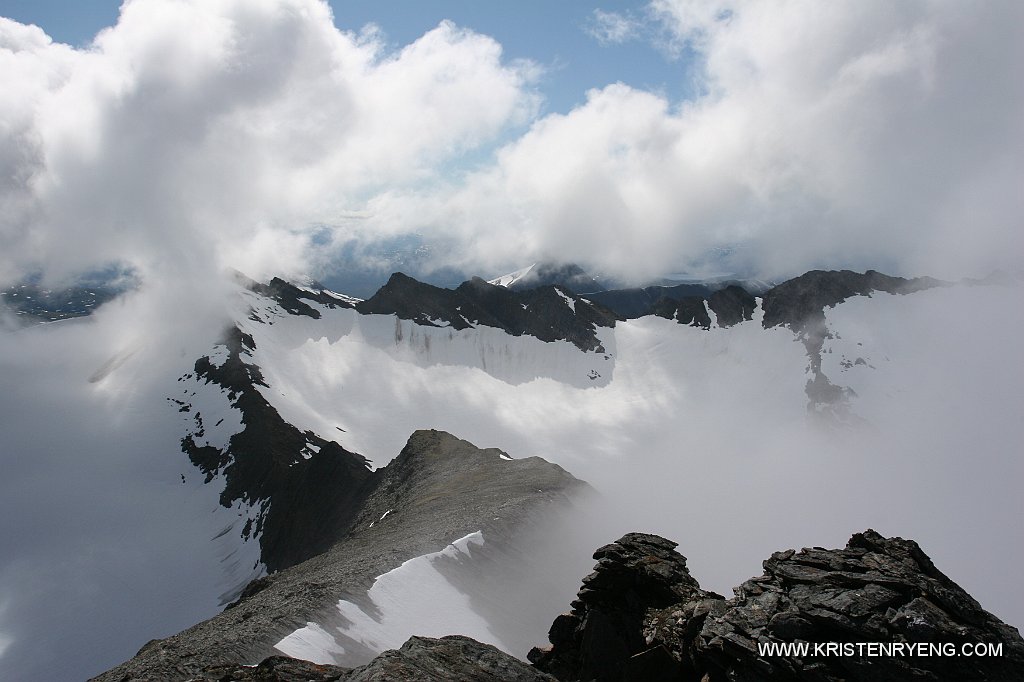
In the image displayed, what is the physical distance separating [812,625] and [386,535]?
43.6 m

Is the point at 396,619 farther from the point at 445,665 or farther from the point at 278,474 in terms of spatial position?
the point at 278,474

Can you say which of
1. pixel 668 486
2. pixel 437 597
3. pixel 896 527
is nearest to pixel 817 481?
pixel 896 527

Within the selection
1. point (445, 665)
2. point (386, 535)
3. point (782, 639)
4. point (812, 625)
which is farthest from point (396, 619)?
point (812, 625)

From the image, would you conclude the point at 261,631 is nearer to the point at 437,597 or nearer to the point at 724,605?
the point at 437,597

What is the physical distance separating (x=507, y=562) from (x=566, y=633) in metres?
20.9

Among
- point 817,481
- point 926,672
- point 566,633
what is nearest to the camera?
point 926,672

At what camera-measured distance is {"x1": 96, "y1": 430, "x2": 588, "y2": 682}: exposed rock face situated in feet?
87.4

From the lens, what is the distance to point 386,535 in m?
54.4

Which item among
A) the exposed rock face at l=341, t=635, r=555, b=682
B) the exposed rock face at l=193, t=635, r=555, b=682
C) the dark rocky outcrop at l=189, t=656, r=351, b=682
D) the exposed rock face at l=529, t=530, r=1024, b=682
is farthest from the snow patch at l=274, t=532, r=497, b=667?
the exposed rock face at l=341, t=635, r=555, b=682

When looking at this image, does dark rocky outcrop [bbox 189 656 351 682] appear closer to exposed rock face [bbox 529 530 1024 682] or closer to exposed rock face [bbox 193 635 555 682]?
exposed rock face [bbox 193 635 555 682]

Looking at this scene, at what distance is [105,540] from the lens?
376 feet

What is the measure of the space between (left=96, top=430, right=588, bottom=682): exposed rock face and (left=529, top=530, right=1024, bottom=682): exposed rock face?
48.1ft

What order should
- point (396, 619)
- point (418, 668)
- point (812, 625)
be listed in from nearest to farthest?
1. point (418, 668)
2. point (812, 625)
3. point (396, 619)

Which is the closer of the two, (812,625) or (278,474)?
(812,625)
